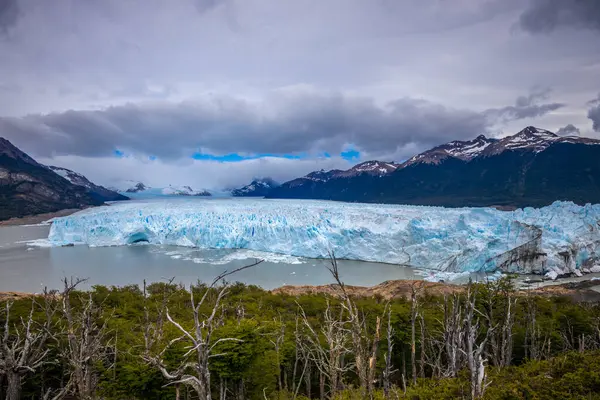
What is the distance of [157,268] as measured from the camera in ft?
76.8

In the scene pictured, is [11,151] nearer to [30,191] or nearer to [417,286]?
[30,191]

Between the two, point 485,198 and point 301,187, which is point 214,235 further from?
point 301,187

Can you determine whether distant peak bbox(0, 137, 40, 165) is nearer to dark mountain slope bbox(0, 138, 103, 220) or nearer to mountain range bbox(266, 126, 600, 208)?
dark mountain slope bbox(0, 138, 103, 220)

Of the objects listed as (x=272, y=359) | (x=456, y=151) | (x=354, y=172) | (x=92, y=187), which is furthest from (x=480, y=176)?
(x=92, y=187)

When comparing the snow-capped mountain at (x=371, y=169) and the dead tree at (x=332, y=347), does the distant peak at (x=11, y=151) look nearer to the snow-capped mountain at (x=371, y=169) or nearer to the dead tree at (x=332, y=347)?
the snow-capped mountain at (x=371, y=169)

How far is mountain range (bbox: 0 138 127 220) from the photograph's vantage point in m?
63.8

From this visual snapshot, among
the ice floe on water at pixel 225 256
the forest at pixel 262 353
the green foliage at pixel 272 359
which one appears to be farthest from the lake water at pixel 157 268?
the forest at pixel 262 353

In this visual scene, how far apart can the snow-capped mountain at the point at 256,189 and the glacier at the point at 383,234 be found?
87.2 m

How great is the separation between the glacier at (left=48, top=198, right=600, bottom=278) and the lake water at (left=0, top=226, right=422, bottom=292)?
1029mm

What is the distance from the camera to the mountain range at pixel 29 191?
63.8 m

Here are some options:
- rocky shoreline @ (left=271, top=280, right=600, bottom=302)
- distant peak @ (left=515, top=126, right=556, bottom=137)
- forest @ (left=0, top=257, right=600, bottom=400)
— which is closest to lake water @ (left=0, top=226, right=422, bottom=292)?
rocky shoreline @ (left=271, top=280, right=600, bottom=302)

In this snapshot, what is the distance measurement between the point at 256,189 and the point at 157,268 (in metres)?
101

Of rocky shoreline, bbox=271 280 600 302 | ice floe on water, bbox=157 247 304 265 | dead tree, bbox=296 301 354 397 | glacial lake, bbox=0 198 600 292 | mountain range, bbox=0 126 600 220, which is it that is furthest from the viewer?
mountain range, bbox=0 126 600 220

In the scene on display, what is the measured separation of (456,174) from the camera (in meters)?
94.6
